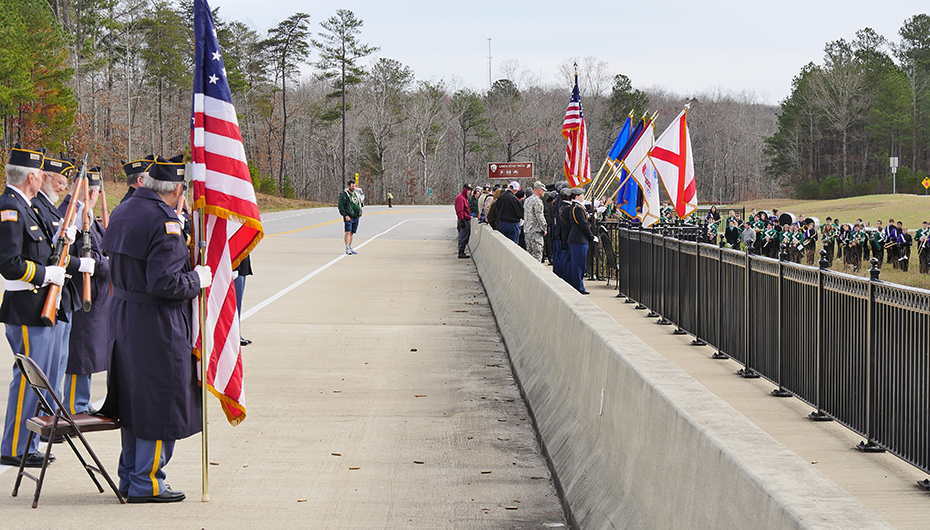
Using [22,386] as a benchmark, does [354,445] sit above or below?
below

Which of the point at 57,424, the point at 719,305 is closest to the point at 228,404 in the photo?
the point at 57,424

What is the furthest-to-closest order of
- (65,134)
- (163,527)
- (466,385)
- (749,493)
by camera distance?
(65,134) → (466,385) → (163,527) → (749,493)

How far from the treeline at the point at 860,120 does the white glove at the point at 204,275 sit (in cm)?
10847

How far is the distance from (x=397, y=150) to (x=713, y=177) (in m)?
56.9

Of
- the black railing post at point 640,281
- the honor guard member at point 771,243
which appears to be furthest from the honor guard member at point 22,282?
the honor guard member at point 771,243

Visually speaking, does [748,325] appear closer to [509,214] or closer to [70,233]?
[70,233]

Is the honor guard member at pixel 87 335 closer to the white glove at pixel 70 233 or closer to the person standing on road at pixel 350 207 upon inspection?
the white glove at pixel 70 233

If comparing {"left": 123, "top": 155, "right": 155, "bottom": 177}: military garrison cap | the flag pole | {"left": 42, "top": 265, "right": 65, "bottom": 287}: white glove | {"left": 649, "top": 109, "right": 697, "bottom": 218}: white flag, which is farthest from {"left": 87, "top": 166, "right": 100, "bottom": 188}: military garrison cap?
{"left": 649, "top": 109, "right": 697, "bottom": 218}: white flag

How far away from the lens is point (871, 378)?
7164 mm

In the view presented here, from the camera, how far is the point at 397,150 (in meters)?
119

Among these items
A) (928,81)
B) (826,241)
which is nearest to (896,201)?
(928,81)

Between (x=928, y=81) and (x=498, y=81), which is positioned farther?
(x=498, y=81)

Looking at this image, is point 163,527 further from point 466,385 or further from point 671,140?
point 671,140

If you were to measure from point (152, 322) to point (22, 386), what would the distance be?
1.49m
